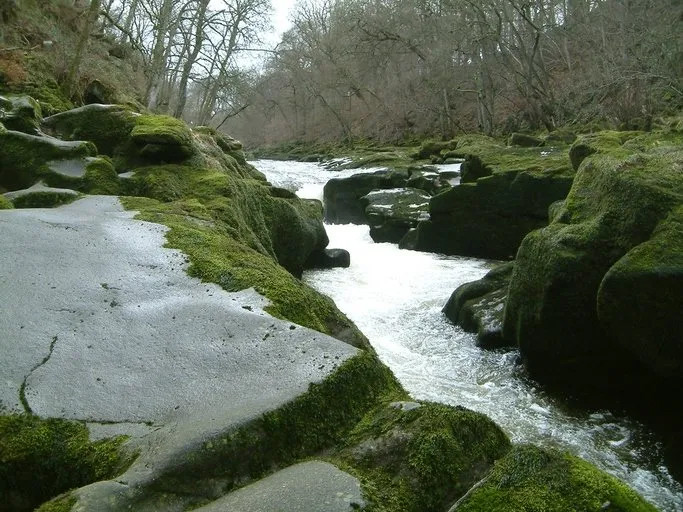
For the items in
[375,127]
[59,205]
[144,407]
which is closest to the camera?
[144,407]

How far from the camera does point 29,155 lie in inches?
288

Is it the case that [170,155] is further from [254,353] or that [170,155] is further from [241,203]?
[254,353]

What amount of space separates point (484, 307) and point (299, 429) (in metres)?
5.30

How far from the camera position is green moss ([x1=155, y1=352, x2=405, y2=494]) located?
2334 mm

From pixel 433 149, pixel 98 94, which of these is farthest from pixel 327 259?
pixel 433 149

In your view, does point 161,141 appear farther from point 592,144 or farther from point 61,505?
point 61,505

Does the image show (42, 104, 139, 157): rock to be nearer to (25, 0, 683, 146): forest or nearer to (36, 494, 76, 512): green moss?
(25, 0, 683, 146): forest

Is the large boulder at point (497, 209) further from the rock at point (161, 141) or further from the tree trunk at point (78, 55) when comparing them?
the tree trunk at point (78, 55)

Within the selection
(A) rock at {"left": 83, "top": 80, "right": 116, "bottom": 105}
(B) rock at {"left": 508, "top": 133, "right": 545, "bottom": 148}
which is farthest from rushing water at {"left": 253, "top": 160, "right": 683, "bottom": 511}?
(B) rock at {"left": 508, "top": 133, "right": 545, "bottom": 148}

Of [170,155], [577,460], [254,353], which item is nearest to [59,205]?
[170,155]

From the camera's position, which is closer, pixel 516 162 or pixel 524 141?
pixel 516 162

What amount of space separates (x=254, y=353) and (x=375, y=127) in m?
38.1

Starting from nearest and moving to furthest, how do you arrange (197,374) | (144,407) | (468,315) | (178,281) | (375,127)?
(144,407) < (197,374) < (178,281) < (468,315) < (375,127)

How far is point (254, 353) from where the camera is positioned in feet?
10.5
